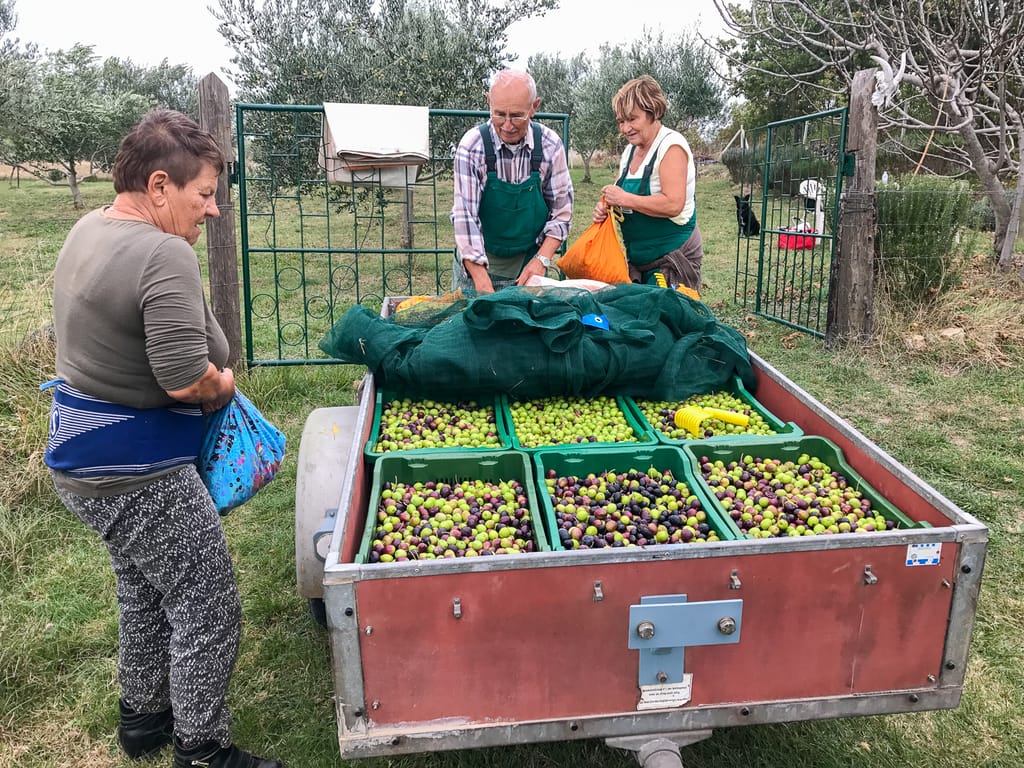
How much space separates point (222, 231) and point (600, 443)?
404 cm

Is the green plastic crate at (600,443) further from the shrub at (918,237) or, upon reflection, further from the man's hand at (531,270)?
the shrub at (918,237)

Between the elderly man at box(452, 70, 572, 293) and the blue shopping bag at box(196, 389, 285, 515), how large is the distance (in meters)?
1.76

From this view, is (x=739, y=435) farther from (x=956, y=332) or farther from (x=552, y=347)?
(x=956, y=332)

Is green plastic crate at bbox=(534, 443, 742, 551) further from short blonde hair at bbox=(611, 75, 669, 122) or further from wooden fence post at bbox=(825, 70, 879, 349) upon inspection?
wooden fence post at bbox=(825, 70, 879, 349)

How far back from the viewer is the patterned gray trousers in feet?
7.30

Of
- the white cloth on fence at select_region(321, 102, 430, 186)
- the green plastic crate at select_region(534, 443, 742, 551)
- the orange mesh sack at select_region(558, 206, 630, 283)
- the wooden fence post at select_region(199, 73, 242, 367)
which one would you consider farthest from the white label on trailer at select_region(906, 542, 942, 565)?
the white cloth on fence at select_region(321, 102, 430, 186)

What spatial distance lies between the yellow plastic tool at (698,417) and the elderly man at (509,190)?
1388 millimetres

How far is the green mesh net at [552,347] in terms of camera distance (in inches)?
122

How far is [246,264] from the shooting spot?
6203 millimetres

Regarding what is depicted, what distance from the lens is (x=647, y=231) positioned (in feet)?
13.8

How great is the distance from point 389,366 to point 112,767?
5.49 ft

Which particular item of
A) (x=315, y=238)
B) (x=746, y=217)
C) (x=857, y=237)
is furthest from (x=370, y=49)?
(x=857, y=237)

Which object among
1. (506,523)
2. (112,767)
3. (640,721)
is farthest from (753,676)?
(112,767)

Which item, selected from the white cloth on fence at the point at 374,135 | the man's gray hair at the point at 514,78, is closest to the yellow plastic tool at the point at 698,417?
the man's gray hair at the point at 514,78
